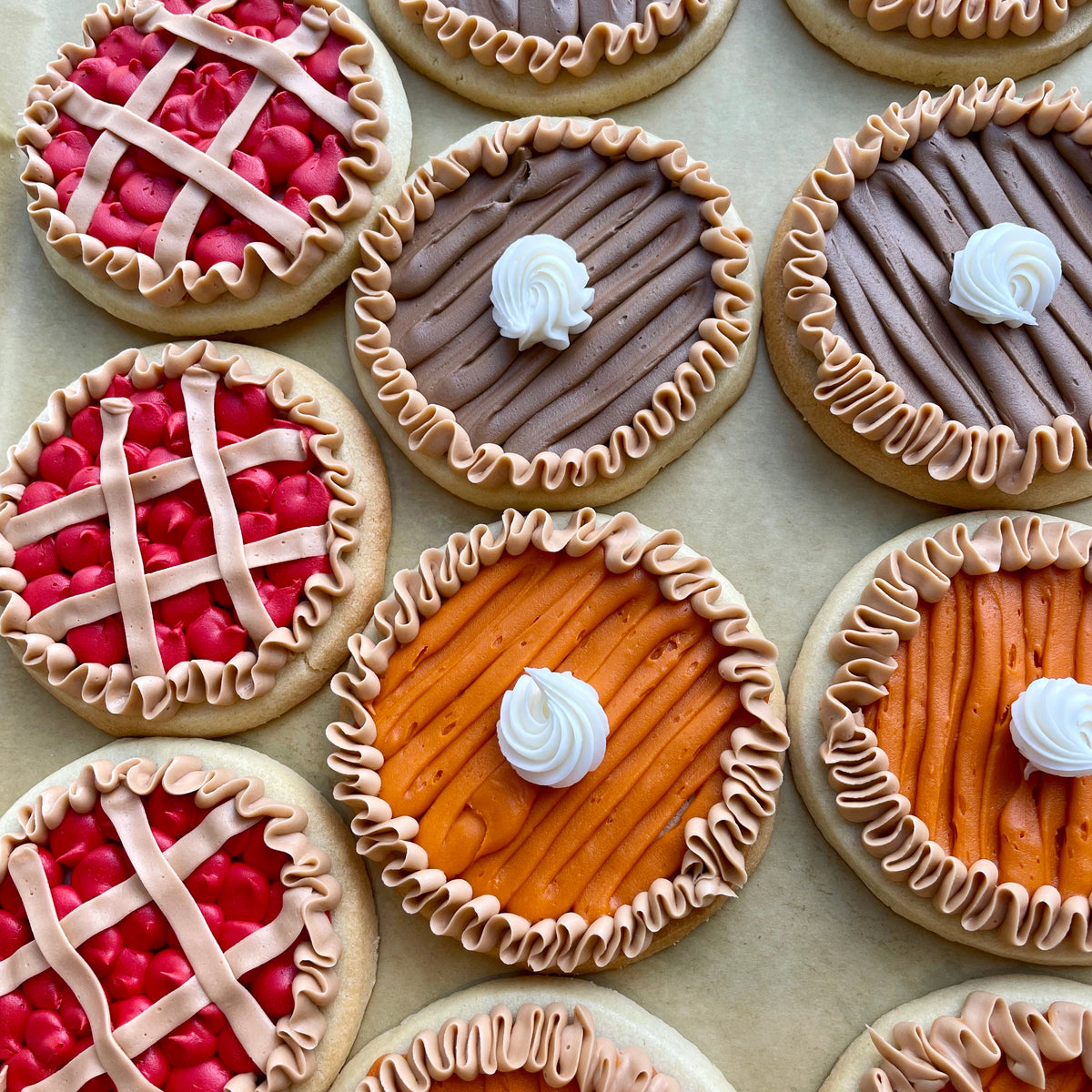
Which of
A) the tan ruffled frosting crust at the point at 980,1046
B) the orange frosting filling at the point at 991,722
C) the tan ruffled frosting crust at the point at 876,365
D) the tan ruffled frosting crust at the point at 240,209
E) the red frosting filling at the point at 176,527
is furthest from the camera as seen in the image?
the tan ruffled frosting crust at the point at 240,209

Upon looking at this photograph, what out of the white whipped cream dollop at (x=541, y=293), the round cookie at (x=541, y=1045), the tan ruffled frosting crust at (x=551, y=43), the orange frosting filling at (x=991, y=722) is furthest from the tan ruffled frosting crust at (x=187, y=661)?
the orange frosting filling at (x=991, y=722)

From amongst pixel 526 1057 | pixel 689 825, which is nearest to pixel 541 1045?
pixel 526 1057

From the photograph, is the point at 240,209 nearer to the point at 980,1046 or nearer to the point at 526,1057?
the point at 526,1057

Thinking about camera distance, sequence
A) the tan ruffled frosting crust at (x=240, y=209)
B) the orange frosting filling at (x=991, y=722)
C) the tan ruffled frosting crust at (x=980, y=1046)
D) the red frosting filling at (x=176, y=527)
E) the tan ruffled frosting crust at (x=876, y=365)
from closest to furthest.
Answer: the tan ruffled frosting crust at (x=980, y=1046) < the orange frosting filling at (x=991, y=722) < the tan ruffled frosting crust at (x=876, y=365) < the red frosting filling at (x=176, y=527) < the tan ruffled frosting crust at (x=240, y=209)

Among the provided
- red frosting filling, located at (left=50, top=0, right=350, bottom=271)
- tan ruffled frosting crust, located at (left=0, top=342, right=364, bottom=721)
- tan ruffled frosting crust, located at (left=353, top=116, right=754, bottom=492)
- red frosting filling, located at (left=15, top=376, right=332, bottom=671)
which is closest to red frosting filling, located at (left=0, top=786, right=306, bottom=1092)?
tan ruffled frosting crust, located at (left=0, top=342, right=364, bottom=721)

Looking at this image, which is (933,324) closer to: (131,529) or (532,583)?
(532,583)

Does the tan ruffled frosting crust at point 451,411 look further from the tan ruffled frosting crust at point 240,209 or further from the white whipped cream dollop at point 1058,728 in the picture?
the white whipped cream dollop at point 1058,728

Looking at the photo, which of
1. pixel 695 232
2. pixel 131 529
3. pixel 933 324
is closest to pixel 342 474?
pixel 131 529
